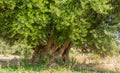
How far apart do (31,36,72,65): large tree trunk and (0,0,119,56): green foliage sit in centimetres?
246

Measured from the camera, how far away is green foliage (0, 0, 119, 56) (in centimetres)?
1514

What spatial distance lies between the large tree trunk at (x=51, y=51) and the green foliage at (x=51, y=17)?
2.46 metres

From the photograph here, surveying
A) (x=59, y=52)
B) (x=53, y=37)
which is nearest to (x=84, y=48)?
(x=59, y=52)

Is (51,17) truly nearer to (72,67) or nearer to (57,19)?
(57,19)

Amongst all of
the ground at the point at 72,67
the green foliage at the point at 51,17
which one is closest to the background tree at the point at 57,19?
the green foliage at the point at 51,17

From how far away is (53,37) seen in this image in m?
18.6

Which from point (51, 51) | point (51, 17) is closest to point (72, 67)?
point (51, 51)

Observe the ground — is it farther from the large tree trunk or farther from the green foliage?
the green foliage

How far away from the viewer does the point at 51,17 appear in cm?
1582

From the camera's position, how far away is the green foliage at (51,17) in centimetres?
1514

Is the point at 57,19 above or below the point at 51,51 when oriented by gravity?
above

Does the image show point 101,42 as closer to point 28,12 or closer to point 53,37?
point 53,37

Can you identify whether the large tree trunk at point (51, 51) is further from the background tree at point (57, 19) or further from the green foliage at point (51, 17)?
the green foliage at point (51, 17)

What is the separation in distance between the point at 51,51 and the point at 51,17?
4.22 meters
